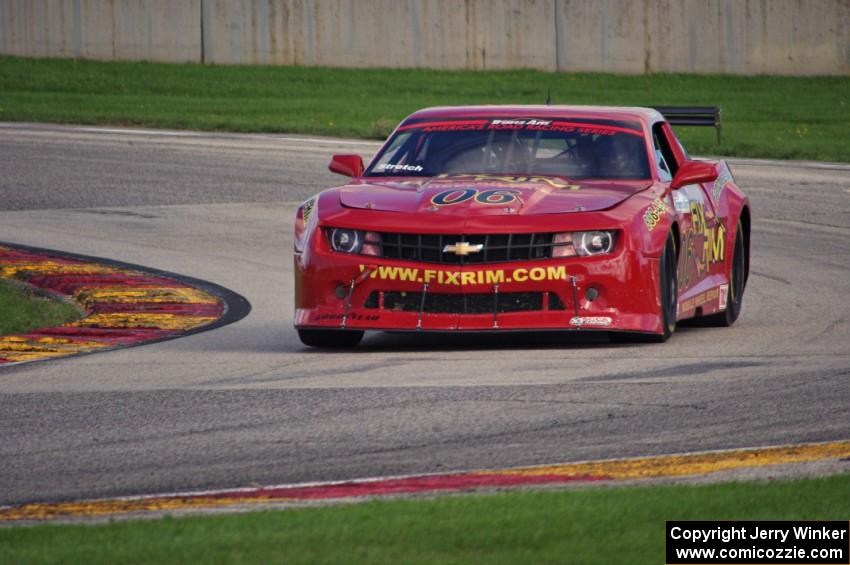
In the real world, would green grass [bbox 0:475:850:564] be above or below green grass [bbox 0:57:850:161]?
below

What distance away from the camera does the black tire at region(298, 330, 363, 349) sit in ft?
33.6

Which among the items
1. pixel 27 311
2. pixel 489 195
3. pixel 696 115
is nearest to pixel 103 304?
pixel 27 311

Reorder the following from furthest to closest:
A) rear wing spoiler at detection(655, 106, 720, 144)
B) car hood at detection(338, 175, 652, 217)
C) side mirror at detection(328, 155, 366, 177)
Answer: rear wing spoiler at detection(655, 106, 720, 144)
side mirror at detection(328, 155, 366, 177)
car hood at detection(338, 175, 652, 217)

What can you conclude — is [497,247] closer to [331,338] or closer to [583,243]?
[583,243]

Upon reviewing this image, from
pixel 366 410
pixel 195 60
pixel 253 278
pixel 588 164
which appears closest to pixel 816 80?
pixel 195 60

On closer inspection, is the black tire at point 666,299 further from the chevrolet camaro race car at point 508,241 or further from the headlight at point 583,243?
the headlight at point 583,243

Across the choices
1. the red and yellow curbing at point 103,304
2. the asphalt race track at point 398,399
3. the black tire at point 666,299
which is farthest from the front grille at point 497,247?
the red and yellow curbing at point 103,304

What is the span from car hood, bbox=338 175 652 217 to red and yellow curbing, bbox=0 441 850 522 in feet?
10.3

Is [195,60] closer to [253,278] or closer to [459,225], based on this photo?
[253,278]

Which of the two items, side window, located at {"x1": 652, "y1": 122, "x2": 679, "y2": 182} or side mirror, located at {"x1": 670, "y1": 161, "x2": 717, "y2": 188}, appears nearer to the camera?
side mirror, located at {"x1": 670, "y1": 161, "x2": 717, "y2": 188}

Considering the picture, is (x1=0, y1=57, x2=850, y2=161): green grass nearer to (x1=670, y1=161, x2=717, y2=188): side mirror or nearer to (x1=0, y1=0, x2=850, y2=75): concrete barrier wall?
(x1=0, y1=0, x2=850, y2=75): concrete barrier wall

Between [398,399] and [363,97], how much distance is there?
28.4 m

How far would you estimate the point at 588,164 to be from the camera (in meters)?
10.7

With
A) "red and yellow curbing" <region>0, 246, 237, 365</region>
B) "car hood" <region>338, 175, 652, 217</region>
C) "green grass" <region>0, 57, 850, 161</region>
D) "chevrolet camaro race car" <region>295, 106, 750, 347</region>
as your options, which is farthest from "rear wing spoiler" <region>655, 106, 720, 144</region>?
"car hood" <region>338, 175, 652, 217</region>
